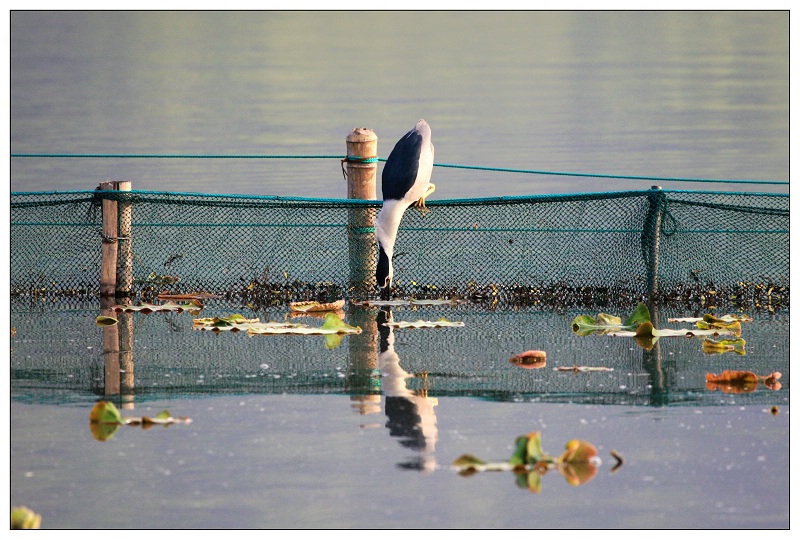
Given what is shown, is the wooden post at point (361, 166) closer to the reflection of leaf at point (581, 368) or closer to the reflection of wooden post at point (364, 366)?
the reflection of wooden post at point (364, 366)

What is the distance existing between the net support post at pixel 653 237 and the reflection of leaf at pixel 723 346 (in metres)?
2.29

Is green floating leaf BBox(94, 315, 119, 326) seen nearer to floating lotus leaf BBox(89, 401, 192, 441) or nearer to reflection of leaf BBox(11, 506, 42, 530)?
floating lotus leaf BBox(89, 401, 192, 441)

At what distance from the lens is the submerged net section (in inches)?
514

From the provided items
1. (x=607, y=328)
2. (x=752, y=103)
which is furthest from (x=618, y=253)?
(x=752, y=103)

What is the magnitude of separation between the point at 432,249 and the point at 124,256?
2.68 metres

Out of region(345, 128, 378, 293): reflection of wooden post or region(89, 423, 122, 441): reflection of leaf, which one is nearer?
region(89, 423, 122, 441): reflection of leaf

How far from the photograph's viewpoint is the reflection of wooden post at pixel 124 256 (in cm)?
1341

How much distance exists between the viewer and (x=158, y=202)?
13.5 metres

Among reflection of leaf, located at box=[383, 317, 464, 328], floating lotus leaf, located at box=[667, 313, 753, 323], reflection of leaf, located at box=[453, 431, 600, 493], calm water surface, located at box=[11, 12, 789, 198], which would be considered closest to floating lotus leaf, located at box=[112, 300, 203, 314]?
reflection of leaf, located at box=[383, 317, 464, 328]

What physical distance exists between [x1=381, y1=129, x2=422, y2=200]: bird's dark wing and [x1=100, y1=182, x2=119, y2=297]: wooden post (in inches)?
94.8

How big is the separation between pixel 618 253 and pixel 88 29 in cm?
5794

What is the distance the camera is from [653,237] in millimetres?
13023
